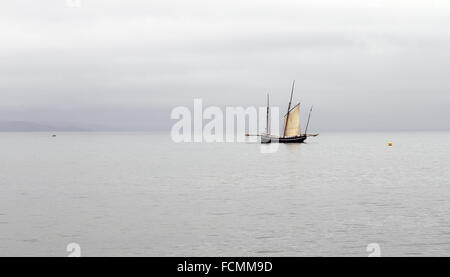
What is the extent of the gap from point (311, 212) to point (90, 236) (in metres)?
15.4

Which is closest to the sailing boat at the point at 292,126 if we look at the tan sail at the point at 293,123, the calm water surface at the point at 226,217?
the tan sail at the point at 293,123

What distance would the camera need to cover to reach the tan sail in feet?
536

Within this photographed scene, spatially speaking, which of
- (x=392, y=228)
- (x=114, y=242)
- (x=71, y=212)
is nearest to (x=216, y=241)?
(x=114, y=242)

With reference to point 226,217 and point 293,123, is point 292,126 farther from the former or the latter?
point 226,217

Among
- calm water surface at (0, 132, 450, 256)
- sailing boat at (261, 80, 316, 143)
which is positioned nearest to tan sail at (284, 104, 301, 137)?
sailing boat at (261, 80, 316, 143)

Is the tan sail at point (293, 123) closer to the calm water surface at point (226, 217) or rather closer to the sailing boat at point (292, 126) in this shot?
the sailing boat at point (292, 126)

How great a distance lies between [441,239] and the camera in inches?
1149

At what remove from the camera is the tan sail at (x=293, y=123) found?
163500mm

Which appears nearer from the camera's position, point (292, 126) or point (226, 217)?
point (226, 217)

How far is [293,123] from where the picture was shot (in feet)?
561

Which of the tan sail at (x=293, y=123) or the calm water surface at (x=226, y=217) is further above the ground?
the tan sail at (x=293, y=123)

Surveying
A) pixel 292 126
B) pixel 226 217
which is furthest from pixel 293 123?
pixel 226 217
